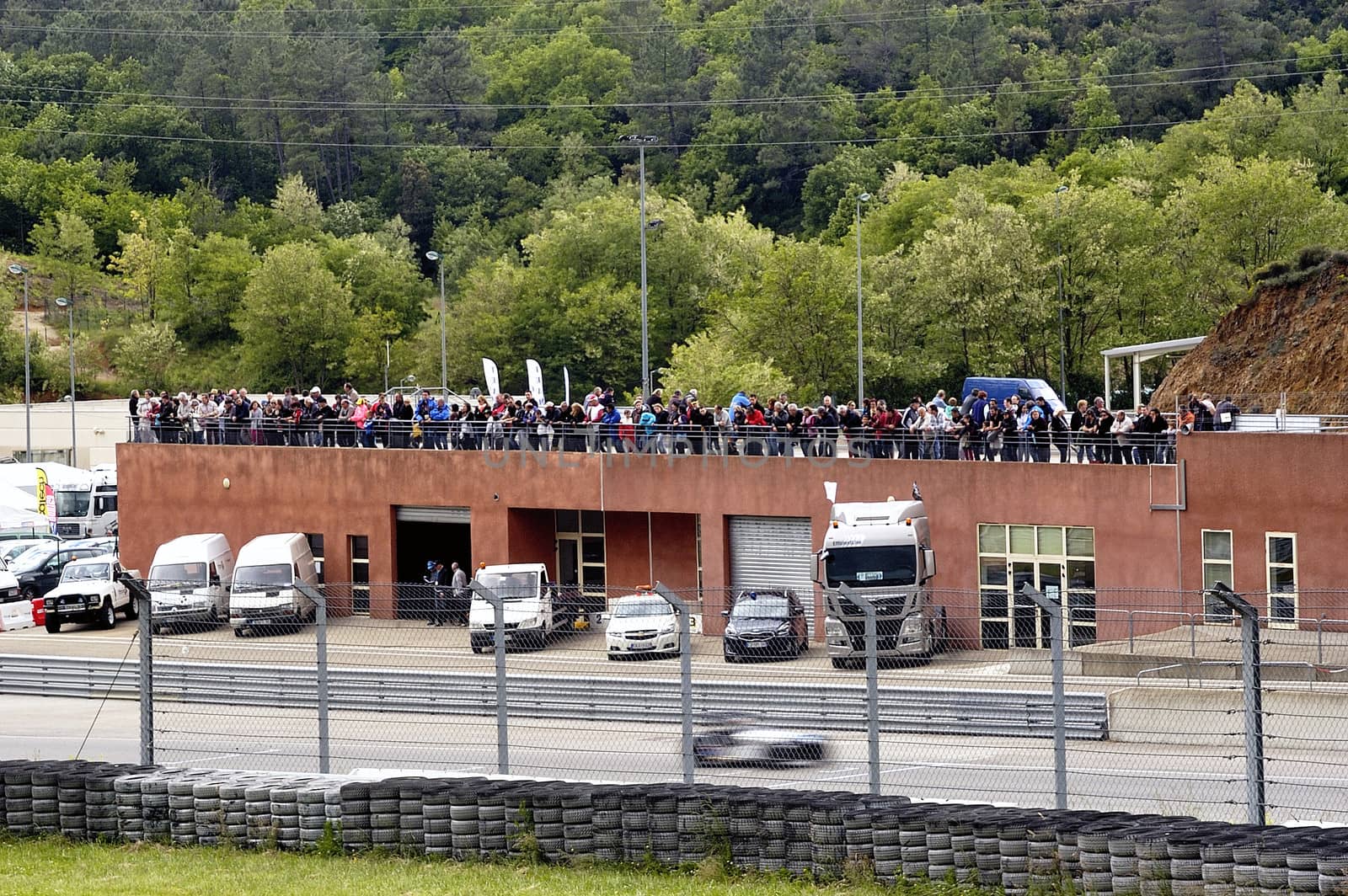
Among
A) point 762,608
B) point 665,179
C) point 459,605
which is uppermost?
point 665,179

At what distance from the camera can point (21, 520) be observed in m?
56.7

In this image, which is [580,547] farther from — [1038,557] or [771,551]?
[1038,557]

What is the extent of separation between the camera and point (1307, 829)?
36.8ft

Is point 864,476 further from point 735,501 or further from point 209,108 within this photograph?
point 209,108

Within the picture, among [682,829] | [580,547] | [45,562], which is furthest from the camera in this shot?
[45,562]

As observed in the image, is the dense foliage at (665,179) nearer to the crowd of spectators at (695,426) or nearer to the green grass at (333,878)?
the crowd of spectators at (695,426)

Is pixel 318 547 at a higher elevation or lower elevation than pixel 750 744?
higher

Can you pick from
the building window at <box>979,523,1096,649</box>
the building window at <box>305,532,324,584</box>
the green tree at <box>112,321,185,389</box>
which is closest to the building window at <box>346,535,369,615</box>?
the building window at <box>305,532,324,584</box>

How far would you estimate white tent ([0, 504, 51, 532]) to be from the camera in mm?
56375

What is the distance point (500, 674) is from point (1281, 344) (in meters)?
33.9

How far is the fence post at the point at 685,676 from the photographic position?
539 inches

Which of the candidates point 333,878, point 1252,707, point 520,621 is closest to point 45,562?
point 520,621

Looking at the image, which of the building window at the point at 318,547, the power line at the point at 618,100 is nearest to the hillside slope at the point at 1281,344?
the building window at the point at 318,547

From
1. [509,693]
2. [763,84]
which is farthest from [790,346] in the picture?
[763,84]
